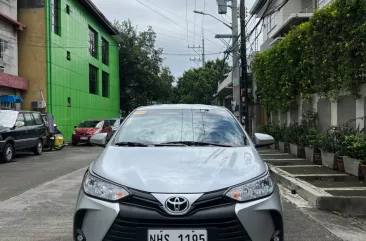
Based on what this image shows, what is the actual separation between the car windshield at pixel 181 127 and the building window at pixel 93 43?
28.1 metres

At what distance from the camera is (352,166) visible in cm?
841

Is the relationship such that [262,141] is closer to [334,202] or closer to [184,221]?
[334,202]

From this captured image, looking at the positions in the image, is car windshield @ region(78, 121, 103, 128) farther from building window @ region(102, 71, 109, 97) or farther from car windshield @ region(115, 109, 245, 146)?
car windshield @ region(115, 109, 245, 146)

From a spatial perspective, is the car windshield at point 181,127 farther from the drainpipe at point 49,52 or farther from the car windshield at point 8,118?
the drainpipe at point 49,52

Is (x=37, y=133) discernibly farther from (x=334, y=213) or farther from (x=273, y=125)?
(x=334, y=213)

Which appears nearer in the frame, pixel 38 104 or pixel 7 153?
pixel 7 153

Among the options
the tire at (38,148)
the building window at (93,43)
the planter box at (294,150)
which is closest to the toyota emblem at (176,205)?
the planter box at (294,150)

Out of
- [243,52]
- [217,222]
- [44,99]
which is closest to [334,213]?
[217,222]

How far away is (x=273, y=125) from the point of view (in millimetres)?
17453

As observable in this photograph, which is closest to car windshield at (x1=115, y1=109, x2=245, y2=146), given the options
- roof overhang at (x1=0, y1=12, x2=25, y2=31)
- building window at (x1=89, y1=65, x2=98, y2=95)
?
roof overhang at (x1=0, y1=12, x2=25, y2=31)

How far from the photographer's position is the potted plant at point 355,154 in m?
8.04

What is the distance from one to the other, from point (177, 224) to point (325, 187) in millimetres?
5002

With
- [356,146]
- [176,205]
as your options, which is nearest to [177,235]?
[176,205]

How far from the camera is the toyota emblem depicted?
303cm
